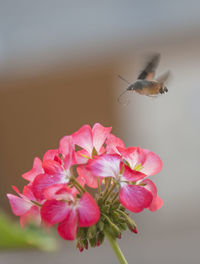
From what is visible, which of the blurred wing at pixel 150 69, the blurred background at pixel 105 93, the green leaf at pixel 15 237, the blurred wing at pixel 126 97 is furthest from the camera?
the blurred background at pixel 105 93

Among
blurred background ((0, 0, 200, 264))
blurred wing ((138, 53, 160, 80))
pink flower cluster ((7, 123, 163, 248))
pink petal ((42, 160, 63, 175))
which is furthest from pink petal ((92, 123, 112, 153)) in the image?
blurred background ((0, 0, 200, 264))

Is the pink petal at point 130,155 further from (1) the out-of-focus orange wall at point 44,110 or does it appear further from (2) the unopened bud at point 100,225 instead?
(1) the out-of-focus orange wall at point 44,110

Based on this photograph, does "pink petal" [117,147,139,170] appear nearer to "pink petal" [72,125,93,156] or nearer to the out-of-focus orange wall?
"pink petal" [72,125,93,156]

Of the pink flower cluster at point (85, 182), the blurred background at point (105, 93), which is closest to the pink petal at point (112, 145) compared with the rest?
the pink flower cluster at point (85, 182)

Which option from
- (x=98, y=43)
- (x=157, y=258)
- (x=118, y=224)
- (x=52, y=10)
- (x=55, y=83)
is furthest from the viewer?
(x=52, y=10)

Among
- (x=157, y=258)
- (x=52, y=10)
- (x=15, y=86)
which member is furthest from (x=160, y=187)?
(x=52, y=10)

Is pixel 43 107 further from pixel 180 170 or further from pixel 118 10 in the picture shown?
pixel 180 170
